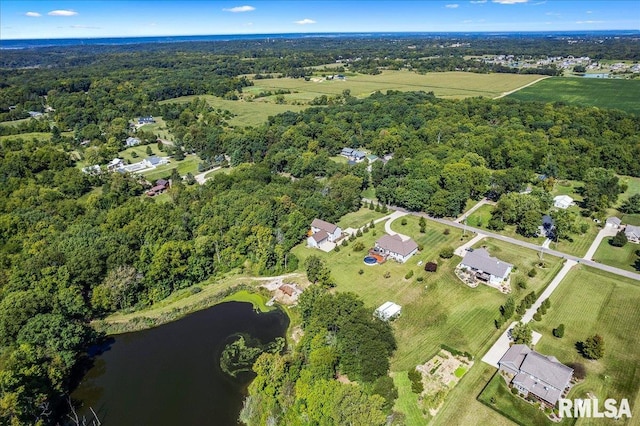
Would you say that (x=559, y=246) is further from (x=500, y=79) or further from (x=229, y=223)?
(x=500, y=79)

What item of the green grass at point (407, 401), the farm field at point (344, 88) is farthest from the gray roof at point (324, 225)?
the farm field at point (344, 88)

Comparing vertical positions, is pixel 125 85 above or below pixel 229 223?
above

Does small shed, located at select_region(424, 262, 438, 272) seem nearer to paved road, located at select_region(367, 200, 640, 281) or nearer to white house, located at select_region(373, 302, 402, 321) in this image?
white house, located at select_region(373, 302, 402, 321)

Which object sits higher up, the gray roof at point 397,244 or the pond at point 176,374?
the gray roof at point 397,244

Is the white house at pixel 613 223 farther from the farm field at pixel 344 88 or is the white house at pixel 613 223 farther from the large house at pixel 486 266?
the farm field at pixel 344 88

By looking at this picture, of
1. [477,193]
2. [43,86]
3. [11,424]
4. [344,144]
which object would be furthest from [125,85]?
[11,424]

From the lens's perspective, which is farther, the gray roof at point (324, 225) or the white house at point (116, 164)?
the white house at point (116, 164)
